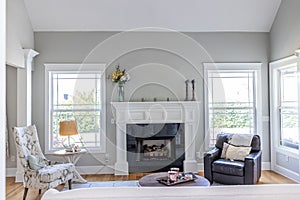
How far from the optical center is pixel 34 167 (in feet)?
13.4

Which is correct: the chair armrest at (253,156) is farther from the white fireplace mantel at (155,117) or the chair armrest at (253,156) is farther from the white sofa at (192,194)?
the white sofa at (192,194)

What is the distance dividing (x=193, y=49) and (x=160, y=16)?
965mm

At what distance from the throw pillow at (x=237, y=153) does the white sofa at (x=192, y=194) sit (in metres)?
3.36

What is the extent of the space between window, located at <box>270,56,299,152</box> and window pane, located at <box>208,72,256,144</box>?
0.44 m

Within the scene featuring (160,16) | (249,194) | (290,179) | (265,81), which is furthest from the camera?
(265,81)

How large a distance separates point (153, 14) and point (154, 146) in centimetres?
265

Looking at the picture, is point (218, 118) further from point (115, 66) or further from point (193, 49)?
point (115, 66)

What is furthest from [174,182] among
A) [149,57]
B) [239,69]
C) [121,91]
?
[239,69]

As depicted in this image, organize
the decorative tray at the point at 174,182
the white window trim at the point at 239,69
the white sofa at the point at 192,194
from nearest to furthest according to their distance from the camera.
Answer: the white sofa at the point at 192,194 → the decorative tray at the point at 174,182 → the white window trim at the point at 239,69

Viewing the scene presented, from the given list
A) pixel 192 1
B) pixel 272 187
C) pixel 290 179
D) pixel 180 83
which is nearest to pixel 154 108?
pixel 180 83

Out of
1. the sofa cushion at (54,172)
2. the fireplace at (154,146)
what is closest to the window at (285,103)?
the fireplace at (154,146)

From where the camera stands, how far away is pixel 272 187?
1.52 m

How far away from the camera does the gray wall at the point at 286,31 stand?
16.5 ft

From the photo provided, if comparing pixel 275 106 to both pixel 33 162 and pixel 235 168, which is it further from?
pixel 33 162
